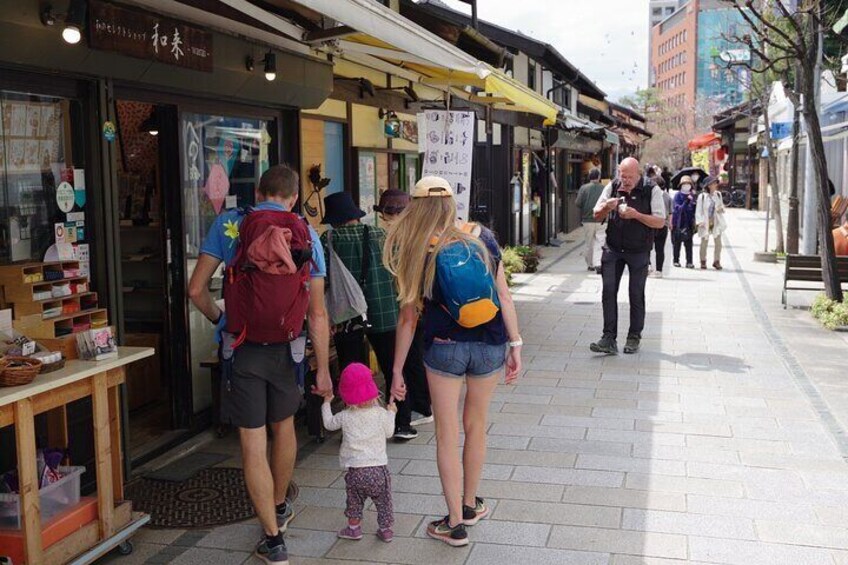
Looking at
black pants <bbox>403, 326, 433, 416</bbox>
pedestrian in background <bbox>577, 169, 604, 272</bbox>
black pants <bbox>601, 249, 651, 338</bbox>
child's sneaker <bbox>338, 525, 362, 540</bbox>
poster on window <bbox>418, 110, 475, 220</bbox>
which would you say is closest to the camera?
child's sneaker <bbox>338, 525, 362, 540</bbox>

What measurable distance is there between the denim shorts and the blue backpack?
14 cm

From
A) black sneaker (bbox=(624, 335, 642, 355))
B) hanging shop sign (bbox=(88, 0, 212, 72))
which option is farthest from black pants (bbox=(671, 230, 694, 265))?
hanging shop sign (bbox=(88, 0, 212, 72))

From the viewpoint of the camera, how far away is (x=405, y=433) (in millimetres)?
6484

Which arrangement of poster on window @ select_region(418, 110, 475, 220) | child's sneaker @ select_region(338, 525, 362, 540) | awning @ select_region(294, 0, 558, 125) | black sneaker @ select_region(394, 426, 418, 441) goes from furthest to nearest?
poster on window @ select_region(418, 110, 475, 220), black sneaker @ select_region(394, 426, 418, 441), awning @ select_region(294, 0, 558, 125), child's sneaker @ select_region(338, 525, 362, 540)

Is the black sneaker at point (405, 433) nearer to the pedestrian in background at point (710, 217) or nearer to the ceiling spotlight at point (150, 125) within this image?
the ceiling spotlight at point (150, 125)

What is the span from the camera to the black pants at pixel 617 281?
9.30 metres

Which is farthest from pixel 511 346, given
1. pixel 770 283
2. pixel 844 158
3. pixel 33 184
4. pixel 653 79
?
pixel 653 79

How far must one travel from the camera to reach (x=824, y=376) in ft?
27.4

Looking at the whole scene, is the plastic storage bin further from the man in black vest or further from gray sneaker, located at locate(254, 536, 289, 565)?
the man in black vest

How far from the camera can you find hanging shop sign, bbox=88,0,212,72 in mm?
4863

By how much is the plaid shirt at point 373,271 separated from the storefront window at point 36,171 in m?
1.63

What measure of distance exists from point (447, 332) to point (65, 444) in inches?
85.1

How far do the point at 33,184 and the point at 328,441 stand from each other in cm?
266

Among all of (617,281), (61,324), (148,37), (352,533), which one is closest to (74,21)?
(148,37)
